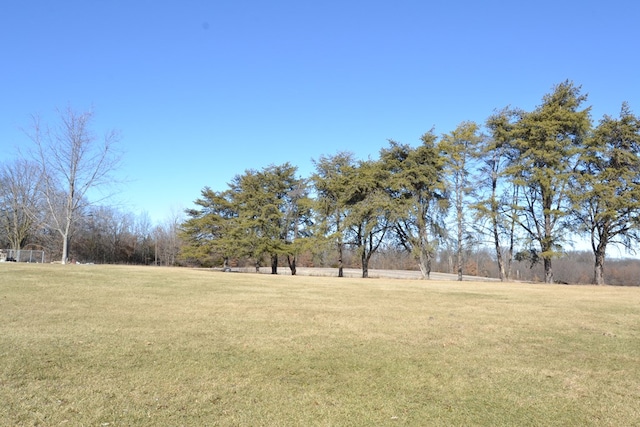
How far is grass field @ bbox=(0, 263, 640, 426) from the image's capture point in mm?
4027

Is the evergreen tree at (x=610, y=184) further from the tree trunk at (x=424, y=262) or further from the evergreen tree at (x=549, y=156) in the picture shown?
the tree trunk at (x=424, y=262)

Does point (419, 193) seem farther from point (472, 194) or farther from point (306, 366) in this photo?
point (306, 366)

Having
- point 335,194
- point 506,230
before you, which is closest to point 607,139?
point 506,230

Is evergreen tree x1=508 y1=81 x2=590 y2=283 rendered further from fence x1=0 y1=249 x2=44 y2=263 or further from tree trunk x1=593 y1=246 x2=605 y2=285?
fence x1=0 y1=249 x2=44 y2=263

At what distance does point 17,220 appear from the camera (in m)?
51.1

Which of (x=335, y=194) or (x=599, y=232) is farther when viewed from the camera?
(x=335, y=194)

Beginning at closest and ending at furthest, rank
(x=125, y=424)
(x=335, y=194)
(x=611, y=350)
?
(x=125, y=424) < (x=611, y=350) < (x=335, y=194)

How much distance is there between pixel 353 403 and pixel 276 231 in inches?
1412

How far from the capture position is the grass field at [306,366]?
4027 mm

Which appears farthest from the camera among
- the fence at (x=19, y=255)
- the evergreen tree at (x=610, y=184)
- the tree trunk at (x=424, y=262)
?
the fence at (x=19, y=255)

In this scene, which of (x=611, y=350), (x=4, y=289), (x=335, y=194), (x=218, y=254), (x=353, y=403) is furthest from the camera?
(x=218, y=254)

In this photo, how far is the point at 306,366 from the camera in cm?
574

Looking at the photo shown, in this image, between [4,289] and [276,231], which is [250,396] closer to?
[4,289]

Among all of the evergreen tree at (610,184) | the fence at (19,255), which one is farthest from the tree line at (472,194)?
the fence at (19,255)
